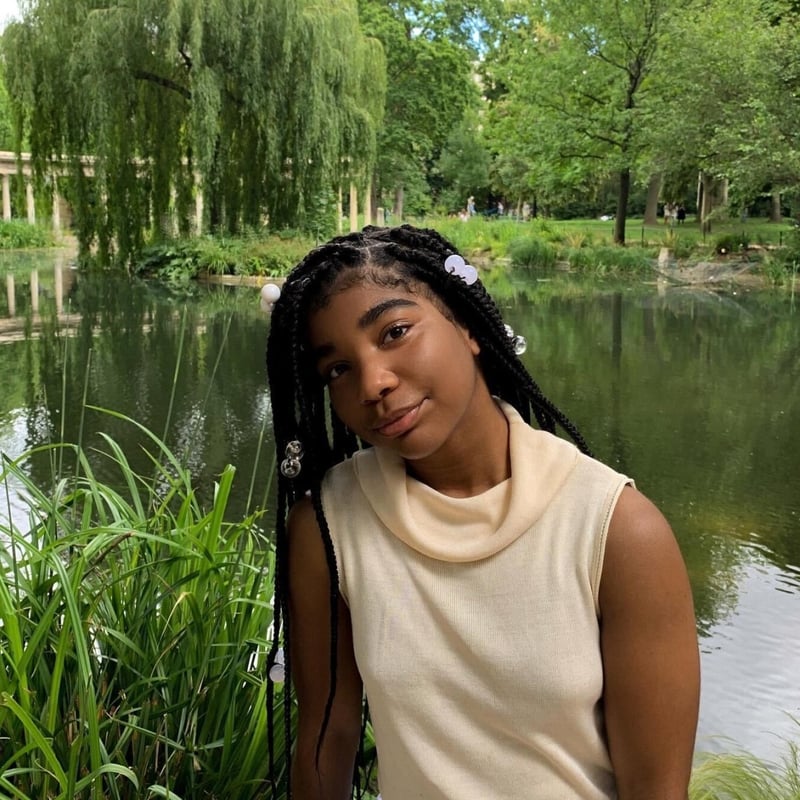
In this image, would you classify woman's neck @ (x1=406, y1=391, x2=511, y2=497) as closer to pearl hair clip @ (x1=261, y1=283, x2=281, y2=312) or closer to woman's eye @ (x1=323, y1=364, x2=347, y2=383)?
woman's eye @ (x1=323, y1=364, x2=347, y2=383)

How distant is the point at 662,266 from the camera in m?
17.1

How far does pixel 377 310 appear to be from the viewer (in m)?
0.97

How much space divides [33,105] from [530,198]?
2286 centimetres

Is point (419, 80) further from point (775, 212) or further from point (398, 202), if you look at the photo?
A: point (775, 212)

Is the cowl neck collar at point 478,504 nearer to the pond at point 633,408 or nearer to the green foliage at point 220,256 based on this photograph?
the pond at point 633,408

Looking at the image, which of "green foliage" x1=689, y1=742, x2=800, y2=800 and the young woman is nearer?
the young woman

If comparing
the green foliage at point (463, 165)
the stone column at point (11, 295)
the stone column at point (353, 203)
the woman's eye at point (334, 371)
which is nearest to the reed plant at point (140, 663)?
the woman's eye at point (334, 371)

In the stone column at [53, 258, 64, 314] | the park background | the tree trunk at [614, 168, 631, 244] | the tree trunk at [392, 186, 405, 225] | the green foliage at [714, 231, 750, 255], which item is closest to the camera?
the park background

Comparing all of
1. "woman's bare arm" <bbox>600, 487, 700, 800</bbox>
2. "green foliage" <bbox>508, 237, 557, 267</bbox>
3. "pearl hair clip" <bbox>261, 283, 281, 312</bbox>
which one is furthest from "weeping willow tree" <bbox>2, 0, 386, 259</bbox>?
"woman's bare arm" <bbox>600, 487, 700, 800</bbox>

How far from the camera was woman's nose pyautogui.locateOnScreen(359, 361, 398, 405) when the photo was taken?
0.95 m

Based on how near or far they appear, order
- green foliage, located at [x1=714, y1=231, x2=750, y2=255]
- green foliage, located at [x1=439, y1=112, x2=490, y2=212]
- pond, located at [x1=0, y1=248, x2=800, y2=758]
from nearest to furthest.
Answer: pond, located at [x1=0, y1=248, x2=800, y2=758]
green foliage, located at [x1=714, y1=231, x2=750, y2=255]
green foliage, located at [x1=439, y1=112, x2=490, y2=212]

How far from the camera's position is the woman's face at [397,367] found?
0.96 metres

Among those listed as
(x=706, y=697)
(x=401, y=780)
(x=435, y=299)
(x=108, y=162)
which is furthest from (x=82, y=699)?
(x=108, y=162)

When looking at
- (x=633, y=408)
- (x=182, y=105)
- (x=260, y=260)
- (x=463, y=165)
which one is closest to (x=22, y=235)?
(x=182, y=105)
